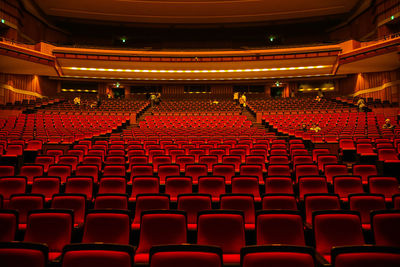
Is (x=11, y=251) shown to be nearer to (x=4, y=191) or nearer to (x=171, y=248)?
(x=171, y=248)

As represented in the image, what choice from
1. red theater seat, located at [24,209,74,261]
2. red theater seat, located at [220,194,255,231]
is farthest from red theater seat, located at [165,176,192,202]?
red theater seat, located at [24,209,74,261]

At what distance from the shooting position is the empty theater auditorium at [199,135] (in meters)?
2.15

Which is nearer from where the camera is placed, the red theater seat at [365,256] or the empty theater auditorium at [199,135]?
the red theater seat at [365,256]

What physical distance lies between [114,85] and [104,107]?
5015 millimetres

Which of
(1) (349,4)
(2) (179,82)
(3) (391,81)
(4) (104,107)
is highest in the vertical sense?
(1) (349,4)

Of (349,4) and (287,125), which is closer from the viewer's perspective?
(287,125)

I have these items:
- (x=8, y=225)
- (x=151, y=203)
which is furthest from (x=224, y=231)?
(x=8, y=225)

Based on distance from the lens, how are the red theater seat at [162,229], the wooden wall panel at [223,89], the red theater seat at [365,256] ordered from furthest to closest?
the wooden wall panel at [223,89]
the red theater seat at [162,229]
the red theater seat at [365,256]

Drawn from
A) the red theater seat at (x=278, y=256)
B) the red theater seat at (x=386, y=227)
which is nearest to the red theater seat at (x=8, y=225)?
the red theater seat at (x=278, y=256)

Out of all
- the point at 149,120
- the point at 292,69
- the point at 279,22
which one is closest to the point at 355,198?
the point at 149,120

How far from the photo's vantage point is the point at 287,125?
9.75 meters

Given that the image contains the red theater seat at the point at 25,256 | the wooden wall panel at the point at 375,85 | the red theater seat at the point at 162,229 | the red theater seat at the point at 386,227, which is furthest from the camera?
the wooden wall panel at the point at 375,85

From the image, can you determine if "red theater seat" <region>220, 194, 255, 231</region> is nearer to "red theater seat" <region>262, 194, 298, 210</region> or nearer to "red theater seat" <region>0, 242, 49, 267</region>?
"red theater seat" <region>262, 194, 298, 210</region>

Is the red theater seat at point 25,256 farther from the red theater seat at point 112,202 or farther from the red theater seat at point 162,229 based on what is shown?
the red theater seat at point 112,202
